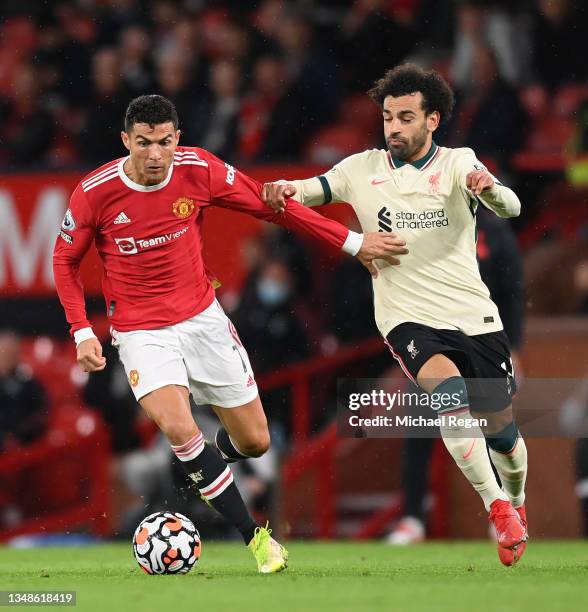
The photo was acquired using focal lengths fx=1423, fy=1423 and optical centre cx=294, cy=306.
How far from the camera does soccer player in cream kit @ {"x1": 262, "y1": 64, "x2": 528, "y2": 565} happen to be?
23.2 feet

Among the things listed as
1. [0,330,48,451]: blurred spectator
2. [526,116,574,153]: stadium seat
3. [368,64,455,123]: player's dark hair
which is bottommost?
[0,330,48,451]: blurred spectator

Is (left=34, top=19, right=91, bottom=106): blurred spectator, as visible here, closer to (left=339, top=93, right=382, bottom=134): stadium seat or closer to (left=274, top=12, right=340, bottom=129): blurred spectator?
(left=274, top=12, right=340, bottom=129): blurred spectator

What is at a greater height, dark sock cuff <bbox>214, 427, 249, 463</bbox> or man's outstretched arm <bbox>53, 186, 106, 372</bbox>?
man's outstretched arm <bbox>53, 186, 106, 372</bbox>

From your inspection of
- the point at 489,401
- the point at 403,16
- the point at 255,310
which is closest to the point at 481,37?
the point at 403,16

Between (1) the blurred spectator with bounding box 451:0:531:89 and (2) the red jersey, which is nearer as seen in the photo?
(2) the red jersey

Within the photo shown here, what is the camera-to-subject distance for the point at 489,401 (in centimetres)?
717

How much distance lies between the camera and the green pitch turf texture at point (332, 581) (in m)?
5.30

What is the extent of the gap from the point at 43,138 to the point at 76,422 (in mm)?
2886

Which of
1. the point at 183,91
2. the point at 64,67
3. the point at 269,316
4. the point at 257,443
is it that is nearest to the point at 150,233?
the point at 257,443

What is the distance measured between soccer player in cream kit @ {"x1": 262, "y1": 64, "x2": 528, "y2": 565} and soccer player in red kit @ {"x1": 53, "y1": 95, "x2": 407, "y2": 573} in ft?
0.47

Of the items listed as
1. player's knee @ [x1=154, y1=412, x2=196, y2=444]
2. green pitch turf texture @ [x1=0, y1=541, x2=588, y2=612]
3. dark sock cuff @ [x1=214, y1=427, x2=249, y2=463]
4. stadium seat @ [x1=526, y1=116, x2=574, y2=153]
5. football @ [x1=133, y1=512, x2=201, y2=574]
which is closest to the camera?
green pitch turf texture @ [x1=0, y1=541, x2=588, y2=612]

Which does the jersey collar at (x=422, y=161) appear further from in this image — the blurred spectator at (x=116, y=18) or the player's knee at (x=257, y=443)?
the blurred spectator at (x=116, y=18)

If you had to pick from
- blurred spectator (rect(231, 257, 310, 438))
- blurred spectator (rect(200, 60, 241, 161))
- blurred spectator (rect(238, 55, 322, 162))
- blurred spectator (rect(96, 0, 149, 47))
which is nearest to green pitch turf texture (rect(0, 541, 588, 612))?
blurred spectator (rect(231, 257, 310, 438))

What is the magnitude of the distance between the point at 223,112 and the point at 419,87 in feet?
17.9
